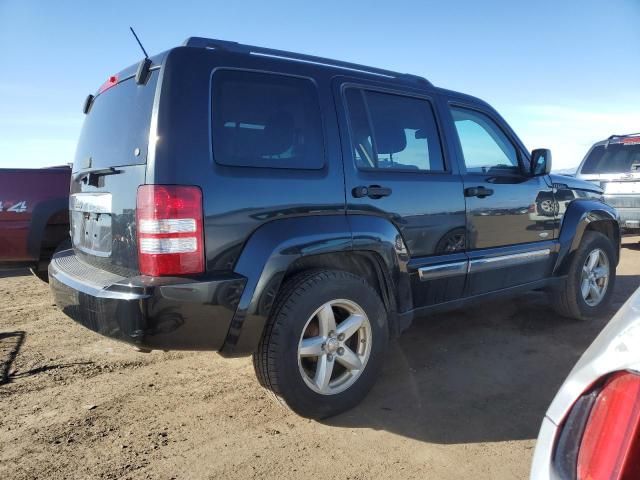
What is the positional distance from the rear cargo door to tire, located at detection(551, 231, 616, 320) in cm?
378

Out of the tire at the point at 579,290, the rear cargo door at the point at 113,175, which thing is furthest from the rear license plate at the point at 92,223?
the tire at the point at 579,290

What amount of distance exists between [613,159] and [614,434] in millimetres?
9149

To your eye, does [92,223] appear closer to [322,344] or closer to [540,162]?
[322,344]

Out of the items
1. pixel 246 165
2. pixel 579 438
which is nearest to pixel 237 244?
pixel 246 165

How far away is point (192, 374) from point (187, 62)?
2.11 metres

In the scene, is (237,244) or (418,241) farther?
(418,241)

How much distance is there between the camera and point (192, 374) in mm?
3510

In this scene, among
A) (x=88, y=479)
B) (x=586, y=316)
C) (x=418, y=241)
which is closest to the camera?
(x=88, y=479)

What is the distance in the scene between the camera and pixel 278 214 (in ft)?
8.57

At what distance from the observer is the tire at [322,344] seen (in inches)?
103

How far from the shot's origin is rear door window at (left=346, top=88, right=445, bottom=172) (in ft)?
10.2

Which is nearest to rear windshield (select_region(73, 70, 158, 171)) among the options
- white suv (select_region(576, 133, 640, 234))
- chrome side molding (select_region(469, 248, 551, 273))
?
chrome side molding (select_region(469, 248, 551, 273))

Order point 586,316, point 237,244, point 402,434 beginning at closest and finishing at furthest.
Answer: point 237,244 → point 402,434 → point 586,316

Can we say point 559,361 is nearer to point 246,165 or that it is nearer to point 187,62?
point 246,165
